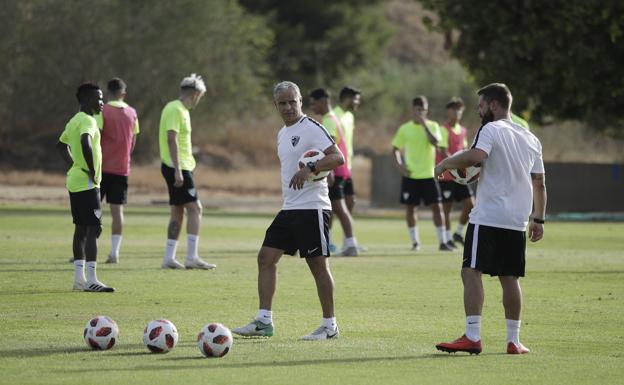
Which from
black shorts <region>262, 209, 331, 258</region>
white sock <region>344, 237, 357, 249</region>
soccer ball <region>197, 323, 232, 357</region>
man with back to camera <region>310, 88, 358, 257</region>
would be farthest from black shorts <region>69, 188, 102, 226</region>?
white sock <region>344, 237, 357, 249</region>

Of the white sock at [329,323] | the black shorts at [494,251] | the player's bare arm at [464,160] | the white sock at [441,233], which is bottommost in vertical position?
the white sock at [329,323]

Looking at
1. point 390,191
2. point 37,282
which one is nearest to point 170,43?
point 390,191

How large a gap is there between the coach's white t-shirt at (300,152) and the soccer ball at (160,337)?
1632 mm

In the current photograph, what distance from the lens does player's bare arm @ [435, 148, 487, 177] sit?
10.0m

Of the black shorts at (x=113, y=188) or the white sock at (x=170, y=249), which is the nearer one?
the white sock at (x=170, y=249)

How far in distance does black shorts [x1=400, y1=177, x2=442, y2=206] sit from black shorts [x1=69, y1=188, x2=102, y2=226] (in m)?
8.24

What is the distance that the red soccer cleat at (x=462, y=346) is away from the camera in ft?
32.6

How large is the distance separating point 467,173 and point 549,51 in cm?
2185

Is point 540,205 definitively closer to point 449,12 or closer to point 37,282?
point 37,282

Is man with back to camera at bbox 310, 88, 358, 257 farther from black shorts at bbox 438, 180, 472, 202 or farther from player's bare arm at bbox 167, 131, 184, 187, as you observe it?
player's bare arm at bbox 167, 131, 184, 187

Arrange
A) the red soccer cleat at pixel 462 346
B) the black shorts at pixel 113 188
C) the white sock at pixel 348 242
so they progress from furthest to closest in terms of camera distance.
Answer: the white sock at pixel 348 242, the black shorts at pixel 113 188, the red soccer cleat at pixel 462 346

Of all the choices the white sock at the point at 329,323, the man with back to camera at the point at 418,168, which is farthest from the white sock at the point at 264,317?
the man with back to camera at the point at 418,168

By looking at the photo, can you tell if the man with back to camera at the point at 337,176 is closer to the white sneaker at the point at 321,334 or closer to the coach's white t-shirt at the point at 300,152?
the coach's white t-shirt at the point at 300,152

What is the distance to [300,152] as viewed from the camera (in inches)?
424
